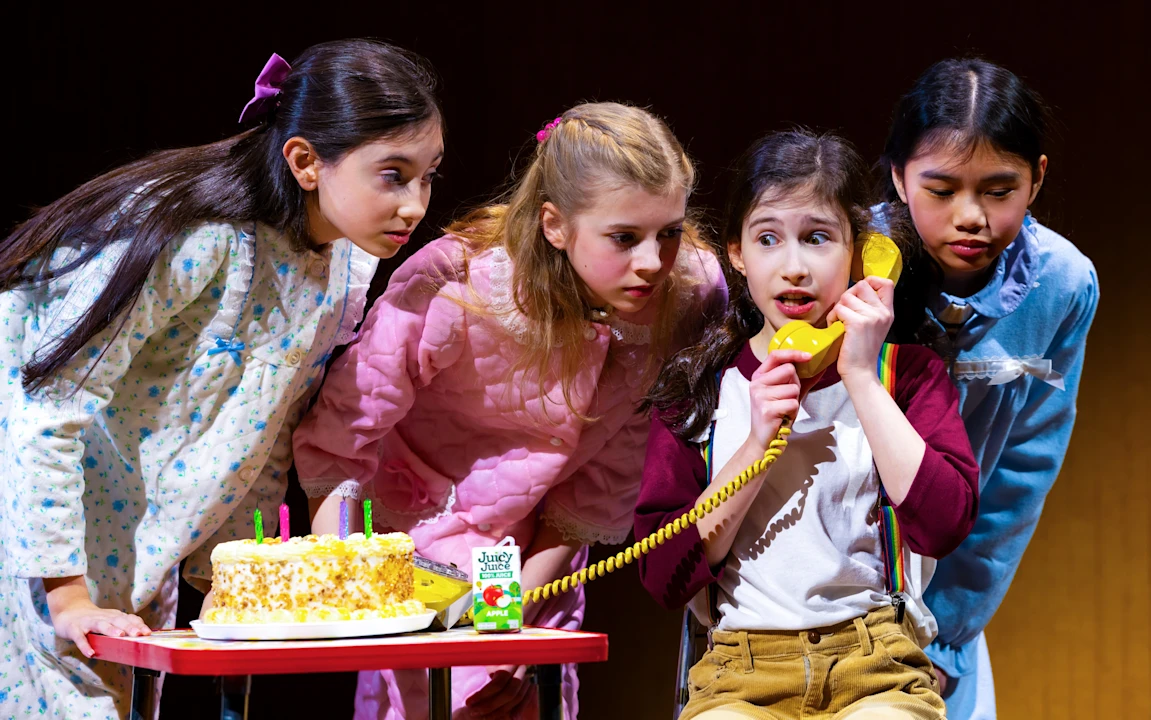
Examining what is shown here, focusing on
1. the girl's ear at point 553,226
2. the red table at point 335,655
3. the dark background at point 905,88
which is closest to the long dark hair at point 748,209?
the girl's ear at point 553,226

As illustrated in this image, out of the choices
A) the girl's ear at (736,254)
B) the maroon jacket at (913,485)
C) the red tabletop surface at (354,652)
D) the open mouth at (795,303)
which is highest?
the girl's ear at (736,254)

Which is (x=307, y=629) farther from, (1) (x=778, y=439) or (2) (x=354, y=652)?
(1) (x=778, y=439)

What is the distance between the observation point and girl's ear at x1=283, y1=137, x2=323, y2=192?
71.1 inches

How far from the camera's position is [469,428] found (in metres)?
2.11

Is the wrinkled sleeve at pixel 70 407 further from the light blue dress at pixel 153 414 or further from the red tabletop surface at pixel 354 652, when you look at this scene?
the red tabletop surface at pixel 354 652

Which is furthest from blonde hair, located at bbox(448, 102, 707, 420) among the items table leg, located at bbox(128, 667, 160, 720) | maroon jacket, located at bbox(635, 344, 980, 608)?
table leg, located at bbox(128, 667, 160, 720)

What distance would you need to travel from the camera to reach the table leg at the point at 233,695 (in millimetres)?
1325

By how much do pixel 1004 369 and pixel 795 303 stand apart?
52 cm

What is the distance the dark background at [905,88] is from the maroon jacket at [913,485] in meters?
1.16

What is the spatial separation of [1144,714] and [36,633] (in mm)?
2310

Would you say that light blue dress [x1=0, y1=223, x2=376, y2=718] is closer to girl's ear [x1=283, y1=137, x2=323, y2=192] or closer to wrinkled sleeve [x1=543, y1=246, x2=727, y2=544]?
girl's ear [x1=283, y1=137, x2=323, y2=192]

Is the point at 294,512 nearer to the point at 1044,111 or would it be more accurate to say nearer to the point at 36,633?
the point at 36,633

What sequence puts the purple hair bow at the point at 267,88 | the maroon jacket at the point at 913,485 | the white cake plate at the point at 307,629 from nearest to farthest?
the white cake plate at the point at 307,629 < the maroon jacket at the point at 913,485 < the purple hair bow at the point at 267,88

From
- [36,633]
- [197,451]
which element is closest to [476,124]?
[197,451]
